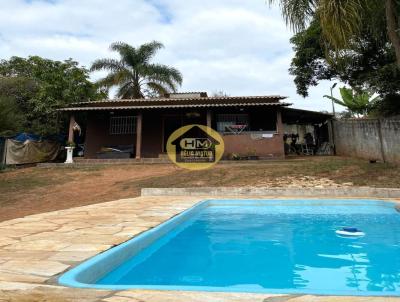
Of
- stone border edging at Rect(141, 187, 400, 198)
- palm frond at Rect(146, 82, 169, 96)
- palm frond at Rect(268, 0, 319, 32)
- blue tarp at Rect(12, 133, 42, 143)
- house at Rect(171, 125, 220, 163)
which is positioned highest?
palm frond at Rect(146, 82, 169, 96)

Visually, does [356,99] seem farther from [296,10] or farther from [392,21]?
[296,10]

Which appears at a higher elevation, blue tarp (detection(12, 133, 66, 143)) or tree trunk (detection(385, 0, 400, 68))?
tree trunk (detection(385, 0, 400, 68))

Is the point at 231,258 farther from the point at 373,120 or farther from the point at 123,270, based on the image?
the point at 373,120

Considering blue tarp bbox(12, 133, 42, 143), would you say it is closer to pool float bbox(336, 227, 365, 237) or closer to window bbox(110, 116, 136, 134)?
window bbox(110, 116, 136, 134)

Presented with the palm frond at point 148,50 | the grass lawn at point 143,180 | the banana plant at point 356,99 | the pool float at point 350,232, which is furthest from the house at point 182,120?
the pool float at point 350,232

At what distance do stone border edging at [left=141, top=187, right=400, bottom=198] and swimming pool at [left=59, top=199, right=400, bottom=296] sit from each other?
3.51 ft

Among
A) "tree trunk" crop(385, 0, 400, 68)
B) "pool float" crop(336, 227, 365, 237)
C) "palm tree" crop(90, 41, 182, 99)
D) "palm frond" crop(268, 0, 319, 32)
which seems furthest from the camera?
"palm tree" crop(90, 41, 182, 99)

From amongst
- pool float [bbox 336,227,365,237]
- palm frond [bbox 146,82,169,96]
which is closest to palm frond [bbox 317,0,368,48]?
pool float [bbox 336,227,365,237]

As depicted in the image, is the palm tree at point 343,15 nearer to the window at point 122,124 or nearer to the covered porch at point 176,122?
the covered porch at point 176,122

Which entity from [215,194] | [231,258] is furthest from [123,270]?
[215,194]

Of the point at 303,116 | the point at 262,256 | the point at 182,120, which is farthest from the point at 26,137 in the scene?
the point at 262,256

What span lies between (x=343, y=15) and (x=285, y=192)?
4898mm

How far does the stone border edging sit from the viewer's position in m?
9.20

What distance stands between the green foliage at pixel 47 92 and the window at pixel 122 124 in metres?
3.46
